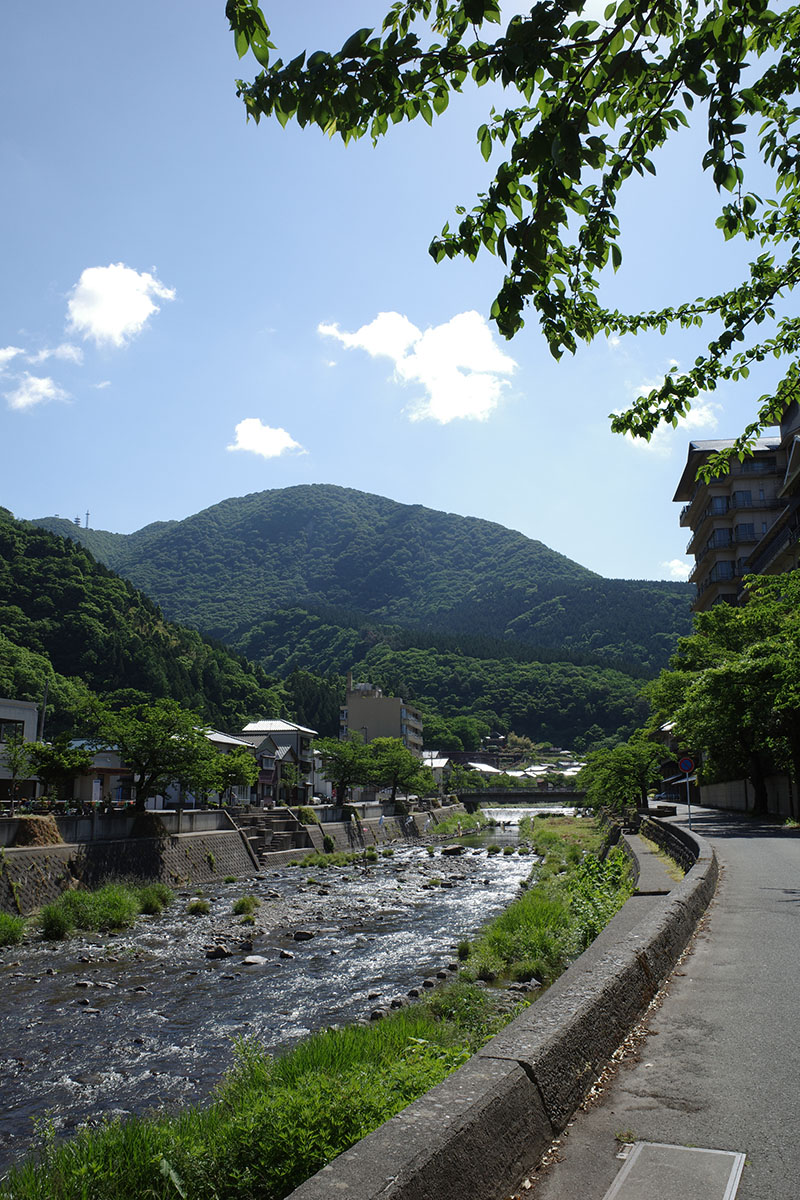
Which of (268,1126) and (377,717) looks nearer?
(268,1126)

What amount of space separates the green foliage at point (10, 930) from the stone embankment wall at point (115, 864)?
2129 mm

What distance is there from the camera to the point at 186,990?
14.2 metres

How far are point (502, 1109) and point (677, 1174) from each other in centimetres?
Answer: 74

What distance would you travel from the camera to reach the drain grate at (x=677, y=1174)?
3164mm

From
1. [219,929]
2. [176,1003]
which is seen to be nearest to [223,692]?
[219,929]

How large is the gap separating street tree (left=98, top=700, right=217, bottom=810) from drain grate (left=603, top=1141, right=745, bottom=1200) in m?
29.3

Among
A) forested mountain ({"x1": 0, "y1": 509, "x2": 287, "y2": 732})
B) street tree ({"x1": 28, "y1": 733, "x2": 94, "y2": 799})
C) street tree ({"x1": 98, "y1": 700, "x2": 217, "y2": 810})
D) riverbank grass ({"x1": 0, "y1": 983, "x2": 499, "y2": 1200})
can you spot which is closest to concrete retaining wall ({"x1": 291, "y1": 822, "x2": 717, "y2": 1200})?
riverbank grass ({"x1": 0, "y1": 983, "x2": 499, "y2": 1200})

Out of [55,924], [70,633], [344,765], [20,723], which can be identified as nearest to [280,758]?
[344,765]

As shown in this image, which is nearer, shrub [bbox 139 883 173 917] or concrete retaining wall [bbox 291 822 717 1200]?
concrete retaining wall [bbox 291 822 717 1200]

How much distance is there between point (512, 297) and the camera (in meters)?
4.35

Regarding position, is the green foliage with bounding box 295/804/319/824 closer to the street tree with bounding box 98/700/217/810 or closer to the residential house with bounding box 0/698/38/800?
the residential house with bounding box 0/698/38/800

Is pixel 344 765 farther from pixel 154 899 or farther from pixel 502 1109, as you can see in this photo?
pixel 502 1109

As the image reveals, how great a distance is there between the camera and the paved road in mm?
3439

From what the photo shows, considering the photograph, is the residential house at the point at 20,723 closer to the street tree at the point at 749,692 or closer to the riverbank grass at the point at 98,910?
the riverbank grass at the point at 98,910
